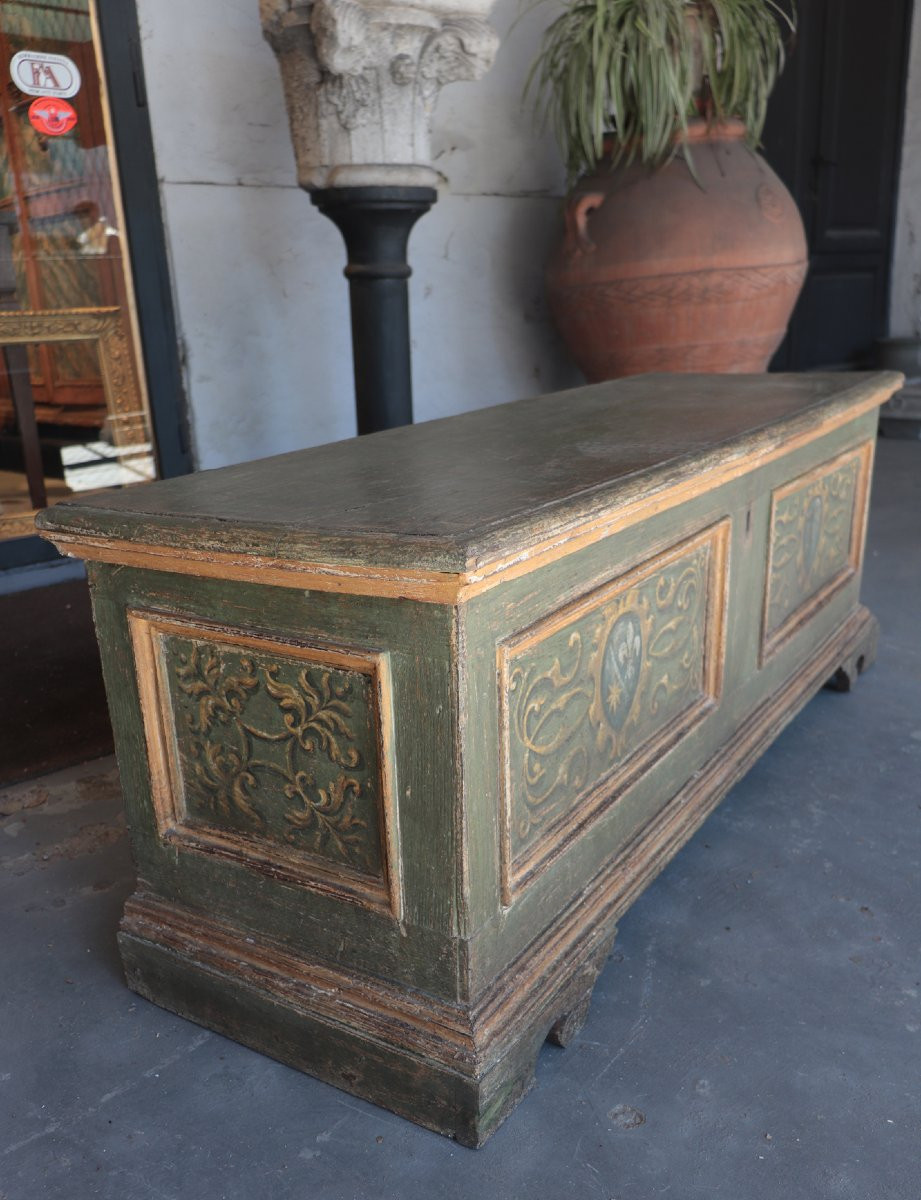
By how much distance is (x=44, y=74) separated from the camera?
2.49m

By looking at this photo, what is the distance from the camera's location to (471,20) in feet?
7.59

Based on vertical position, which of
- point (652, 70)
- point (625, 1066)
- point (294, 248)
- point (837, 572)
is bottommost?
point (625, 1066)

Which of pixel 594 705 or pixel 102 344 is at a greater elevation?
pixel 102 344

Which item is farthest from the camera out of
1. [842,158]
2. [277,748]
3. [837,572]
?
[842,158]

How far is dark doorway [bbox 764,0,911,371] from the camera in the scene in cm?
500

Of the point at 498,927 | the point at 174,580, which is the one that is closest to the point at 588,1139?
the point at 498,927

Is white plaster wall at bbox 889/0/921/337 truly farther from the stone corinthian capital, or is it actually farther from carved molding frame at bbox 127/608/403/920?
carved molding frame at bbox 127/608/403/920

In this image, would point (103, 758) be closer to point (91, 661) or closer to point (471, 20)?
point (91, 661)

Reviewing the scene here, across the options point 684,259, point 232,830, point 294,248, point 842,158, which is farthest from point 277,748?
point 842,158

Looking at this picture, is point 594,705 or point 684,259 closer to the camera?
point 594,705

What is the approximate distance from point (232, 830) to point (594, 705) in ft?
1.46

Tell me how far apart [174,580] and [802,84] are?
5.05 meters

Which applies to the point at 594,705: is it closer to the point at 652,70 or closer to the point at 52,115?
the point at 52,115

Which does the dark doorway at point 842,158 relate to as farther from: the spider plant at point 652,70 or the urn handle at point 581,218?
the urn handle at point 581,218
